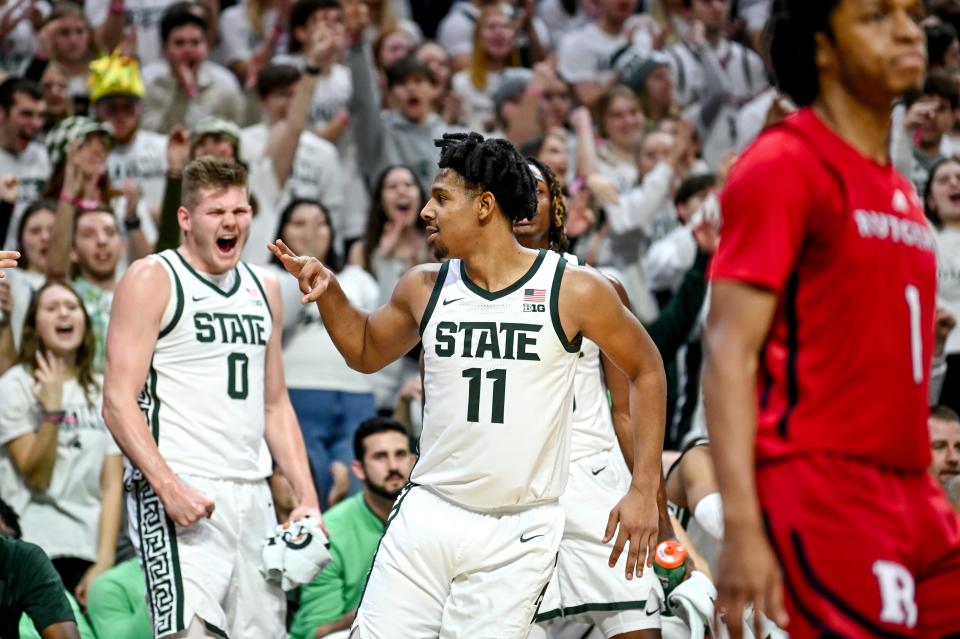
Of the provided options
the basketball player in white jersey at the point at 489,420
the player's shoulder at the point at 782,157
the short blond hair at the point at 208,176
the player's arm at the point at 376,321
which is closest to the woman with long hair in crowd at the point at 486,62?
the short blond hair at the point at 208,176

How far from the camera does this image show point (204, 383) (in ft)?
19.4

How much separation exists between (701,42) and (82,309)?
22.4 ft

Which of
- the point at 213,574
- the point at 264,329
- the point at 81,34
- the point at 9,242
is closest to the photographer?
the point at 213,574

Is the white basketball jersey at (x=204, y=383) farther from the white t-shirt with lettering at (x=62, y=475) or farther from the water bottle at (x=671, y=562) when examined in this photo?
the white t-shirt with lettering at (x=62, y=475)

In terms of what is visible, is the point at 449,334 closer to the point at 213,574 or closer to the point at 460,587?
the point at 460,587

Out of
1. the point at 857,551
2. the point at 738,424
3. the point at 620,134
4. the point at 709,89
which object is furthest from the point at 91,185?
the point at 857,551

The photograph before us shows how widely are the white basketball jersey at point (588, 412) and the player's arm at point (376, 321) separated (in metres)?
1.04

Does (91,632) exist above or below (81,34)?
below

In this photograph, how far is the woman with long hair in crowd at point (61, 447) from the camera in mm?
7840

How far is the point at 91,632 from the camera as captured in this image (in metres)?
7.29

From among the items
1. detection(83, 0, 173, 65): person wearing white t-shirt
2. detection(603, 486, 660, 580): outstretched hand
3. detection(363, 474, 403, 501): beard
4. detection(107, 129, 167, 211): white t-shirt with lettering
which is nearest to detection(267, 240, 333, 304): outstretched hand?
detection(603, 486, 660, 580): outstretched hand

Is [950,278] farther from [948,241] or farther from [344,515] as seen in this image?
[344,515]

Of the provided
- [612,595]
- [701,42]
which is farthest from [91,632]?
[701,42]

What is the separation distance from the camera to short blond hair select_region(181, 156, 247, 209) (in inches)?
237
